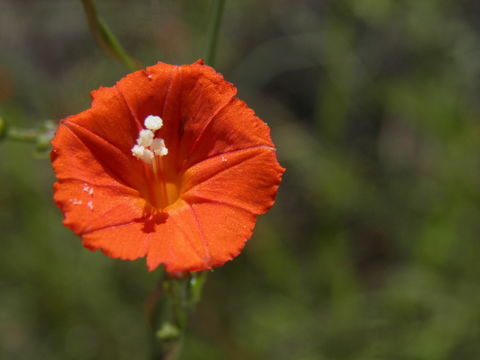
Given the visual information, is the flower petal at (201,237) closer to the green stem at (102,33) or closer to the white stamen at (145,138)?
the white stamen at (145,138)

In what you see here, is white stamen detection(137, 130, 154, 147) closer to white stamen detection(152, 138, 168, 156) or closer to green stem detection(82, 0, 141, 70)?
white stamen detection(152, 138, 168, 156)

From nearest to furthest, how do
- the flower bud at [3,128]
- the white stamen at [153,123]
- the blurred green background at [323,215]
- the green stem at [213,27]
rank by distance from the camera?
1. the white stamen at [153,123]
2. the green stem at [213,27]
3. the flower bud at [3,128]
4. the blurred green background at [323,215]

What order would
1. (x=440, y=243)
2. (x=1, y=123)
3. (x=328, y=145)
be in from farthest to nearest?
(x=328, y=145) → (x=440, y=243) → (x=1, y=123)

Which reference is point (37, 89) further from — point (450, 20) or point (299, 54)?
point (450, 20)

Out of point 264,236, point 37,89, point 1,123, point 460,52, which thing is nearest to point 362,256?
point 264,236

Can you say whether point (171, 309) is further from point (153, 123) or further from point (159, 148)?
point (153, 123)

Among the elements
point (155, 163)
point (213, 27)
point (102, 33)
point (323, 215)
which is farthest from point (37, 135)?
point (323, 215)

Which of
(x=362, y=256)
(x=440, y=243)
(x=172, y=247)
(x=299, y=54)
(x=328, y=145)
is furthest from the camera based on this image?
(x=299, y=54)

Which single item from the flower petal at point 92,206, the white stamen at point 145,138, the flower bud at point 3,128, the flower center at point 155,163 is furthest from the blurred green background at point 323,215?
the white stamen at point 145,138
